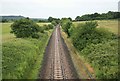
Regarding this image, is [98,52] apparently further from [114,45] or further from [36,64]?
[36,64]

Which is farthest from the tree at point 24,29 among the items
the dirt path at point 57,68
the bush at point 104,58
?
the bush at point 104,58

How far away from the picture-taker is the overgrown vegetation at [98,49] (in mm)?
26922

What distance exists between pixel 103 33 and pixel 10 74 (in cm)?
2534

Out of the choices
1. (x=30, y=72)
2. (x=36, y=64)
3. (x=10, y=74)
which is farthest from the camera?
(x=36, y=64)

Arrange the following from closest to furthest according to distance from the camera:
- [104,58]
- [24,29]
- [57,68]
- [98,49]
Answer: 1. [57,68]
2. [104,58]
3. [98,49]
4. [24,29]

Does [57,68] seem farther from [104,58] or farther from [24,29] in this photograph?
[24,29]

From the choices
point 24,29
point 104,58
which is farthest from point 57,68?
point 24,29

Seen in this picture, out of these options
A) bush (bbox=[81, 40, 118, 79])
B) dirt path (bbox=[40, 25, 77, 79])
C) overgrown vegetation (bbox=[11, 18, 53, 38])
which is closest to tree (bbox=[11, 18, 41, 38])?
overgrown vegetation (bbox=[11, 18, 53, 38])

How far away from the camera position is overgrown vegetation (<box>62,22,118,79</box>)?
88.3 ft

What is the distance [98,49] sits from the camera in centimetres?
3722

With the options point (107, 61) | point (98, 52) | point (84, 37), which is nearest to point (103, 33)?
point (84, 37)

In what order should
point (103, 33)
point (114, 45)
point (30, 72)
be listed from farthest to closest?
1. point (103, 33)
2. point (114, 45)
3. point (30, 72)

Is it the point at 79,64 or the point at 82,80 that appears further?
the point at 79,64

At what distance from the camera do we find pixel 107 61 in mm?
29984
